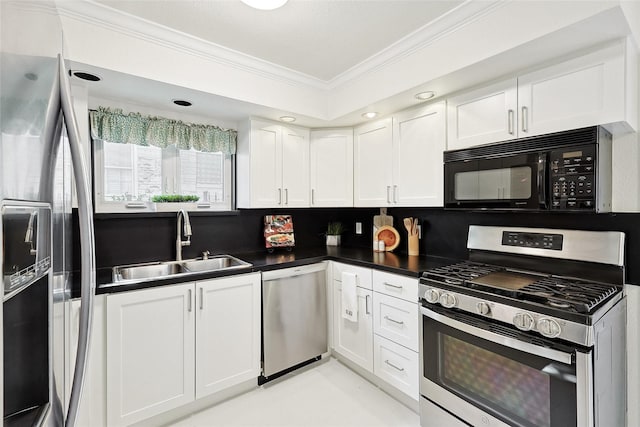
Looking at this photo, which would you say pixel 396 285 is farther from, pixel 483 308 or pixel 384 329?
pixel 483 308

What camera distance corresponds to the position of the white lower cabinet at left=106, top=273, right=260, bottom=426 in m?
1.75

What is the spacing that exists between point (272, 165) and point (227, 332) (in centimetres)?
140

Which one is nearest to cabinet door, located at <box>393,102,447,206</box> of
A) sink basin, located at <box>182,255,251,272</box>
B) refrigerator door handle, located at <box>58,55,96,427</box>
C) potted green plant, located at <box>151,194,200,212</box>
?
sink basin, located at <box>182,255,251,272</box>

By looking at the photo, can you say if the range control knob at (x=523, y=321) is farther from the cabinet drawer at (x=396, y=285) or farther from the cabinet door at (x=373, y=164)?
the cabinet door at (x=373, y=164)

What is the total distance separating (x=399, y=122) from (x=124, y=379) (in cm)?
253

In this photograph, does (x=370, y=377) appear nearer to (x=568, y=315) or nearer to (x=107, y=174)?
(x=568, y=315)

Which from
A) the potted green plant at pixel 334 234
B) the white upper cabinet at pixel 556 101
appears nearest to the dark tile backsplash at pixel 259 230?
the potted green plant at pixel 334 234

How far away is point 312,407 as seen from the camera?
2107 mm

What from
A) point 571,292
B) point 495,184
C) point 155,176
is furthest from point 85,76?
point 571,292

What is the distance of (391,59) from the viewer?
212 cm

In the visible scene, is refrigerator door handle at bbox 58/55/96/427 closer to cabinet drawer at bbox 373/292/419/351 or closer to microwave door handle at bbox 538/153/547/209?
cabinet drawer at bbox 373/292/419/351

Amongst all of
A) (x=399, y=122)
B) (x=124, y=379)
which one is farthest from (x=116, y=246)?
(x=399, y=122)

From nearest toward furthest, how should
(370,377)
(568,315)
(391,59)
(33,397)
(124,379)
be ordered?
(33,397) < (568,315) < (124,379) < (391,59) < (370,377)

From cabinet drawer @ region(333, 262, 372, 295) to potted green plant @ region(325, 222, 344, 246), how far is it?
658 mm
